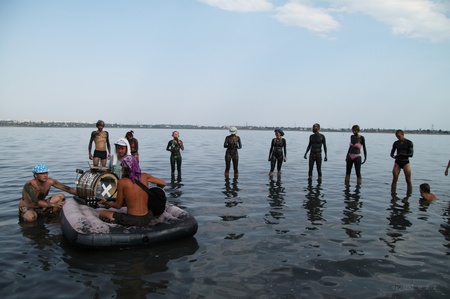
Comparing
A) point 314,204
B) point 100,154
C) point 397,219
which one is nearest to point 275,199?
point 314,204

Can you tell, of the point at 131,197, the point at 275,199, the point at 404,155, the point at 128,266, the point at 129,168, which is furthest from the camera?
the point at 404,155

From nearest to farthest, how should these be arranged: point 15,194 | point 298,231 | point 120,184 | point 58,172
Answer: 1. point 120,184
2. point 298,231
3. point 15,194
4. point 58,172

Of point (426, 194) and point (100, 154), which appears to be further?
point (100, 154)

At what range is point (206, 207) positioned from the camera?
33.9 feet

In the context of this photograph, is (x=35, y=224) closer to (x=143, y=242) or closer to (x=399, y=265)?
(x=143, y=242)

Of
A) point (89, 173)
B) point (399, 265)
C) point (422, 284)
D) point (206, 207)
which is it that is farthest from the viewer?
point (206, 207)

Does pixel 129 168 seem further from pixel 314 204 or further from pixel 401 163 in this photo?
pixel 401 163

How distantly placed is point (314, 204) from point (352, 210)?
1.15 metres

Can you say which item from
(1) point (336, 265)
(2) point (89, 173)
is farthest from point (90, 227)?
(1) point (336, 265)

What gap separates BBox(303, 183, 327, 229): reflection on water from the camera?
30.2 ft

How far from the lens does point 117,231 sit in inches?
273

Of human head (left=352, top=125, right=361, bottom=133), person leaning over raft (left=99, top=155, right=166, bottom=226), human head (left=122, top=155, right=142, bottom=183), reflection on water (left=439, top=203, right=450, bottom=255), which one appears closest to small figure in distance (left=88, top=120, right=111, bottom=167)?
person leaning over raft (left=99, top=155, right=166, bottom=226)

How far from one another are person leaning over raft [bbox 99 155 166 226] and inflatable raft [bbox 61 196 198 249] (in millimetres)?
143

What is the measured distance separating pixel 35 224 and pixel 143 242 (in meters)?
3.42
